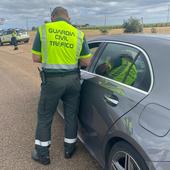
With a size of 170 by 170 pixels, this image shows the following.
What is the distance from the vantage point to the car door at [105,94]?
9.58 feet

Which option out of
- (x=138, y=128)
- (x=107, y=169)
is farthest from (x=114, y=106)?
(x=107, y=169)

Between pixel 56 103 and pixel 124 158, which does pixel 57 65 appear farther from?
pixel 124 158

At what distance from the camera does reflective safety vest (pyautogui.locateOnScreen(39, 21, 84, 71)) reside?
365 centimetres

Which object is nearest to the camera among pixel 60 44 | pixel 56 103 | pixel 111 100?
pixel 111 100

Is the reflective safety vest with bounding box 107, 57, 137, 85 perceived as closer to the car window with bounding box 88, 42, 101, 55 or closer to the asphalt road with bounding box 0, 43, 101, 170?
the car window with bounding box 88, 42, 101, 55

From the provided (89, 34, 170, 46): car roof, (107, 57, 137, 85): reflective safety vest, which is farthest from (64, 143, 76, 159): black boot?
(89, 34, 170, 46): car roof

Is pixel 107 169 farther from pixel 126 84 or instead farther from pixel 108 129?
pixel 126 84

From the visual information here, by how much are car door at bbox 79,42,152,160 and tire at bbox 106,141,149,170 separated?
9.4 inches

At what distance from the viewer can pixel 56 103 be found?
3.92 meters

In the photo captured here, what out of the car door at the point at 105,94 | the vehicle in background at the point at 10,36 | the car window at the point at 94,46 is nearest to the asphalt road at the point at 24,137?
the car door at the point at 105,94

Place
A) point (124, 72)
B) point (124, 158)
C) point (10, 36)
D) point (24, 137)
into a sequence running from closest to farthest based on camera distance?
1. point (124, 158)
2. point (124, 72)
3. point (24, 137)
4. point (10, 36)

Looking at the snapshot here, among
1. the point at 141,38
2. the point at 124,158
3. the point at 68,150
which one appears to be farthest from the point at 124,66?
the point at 68,150

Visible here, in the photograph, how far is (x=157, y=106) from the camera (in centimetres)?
254

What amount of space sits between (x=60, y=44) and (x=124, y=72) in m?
0.88
